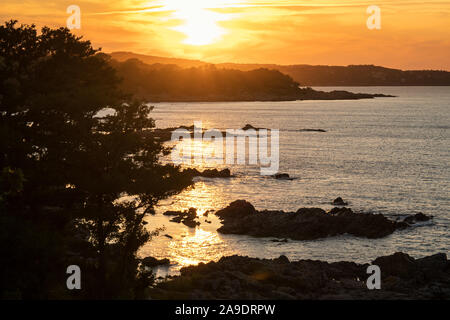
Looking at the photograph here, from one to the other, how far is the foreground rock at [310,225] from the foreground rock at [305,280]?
9622 millimetres

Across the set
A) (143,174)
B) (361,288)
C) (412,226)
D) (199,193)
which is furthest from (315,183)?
(143,174)

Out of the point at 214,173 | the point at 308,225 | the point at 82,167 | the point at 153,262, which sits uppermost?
the point at 82,167

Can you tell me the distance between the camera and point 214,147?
11094cm

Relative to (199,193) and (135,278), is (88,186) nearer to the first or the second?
(135,278)

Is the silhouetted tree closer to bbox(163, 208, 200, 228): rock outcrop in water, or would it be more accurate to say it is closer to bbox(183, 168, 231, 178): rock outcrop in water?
bbox(163, 208, 200, 228): rock outcrop in water

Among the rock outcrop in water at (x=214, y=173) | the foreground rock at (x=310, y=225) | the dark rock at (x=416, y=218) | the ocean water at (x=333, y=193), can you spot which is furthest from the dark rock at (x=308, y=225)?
the rock outcrop in water at (x=214, y=173)

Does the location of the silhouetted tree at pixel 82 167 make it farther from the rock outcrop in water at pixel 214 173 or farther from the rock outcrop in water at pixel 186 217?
the rock outcrop in water at pixel 214 173

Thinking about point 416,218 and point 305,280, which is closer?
point 305,280

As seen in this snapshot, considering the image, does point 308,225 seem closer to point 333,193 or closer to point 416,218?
point 416,218

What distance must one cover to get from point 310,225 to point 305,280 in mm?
14920

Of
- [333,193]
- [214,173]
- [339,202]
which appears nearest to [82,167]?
[339,202]

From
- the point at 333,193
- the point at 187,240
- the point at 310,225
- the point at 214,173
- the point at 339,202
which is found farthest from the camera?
the point at 214,173

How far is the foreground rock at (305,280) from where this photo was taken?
29891 millimetres

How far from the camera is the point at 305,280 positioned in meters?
32.7
